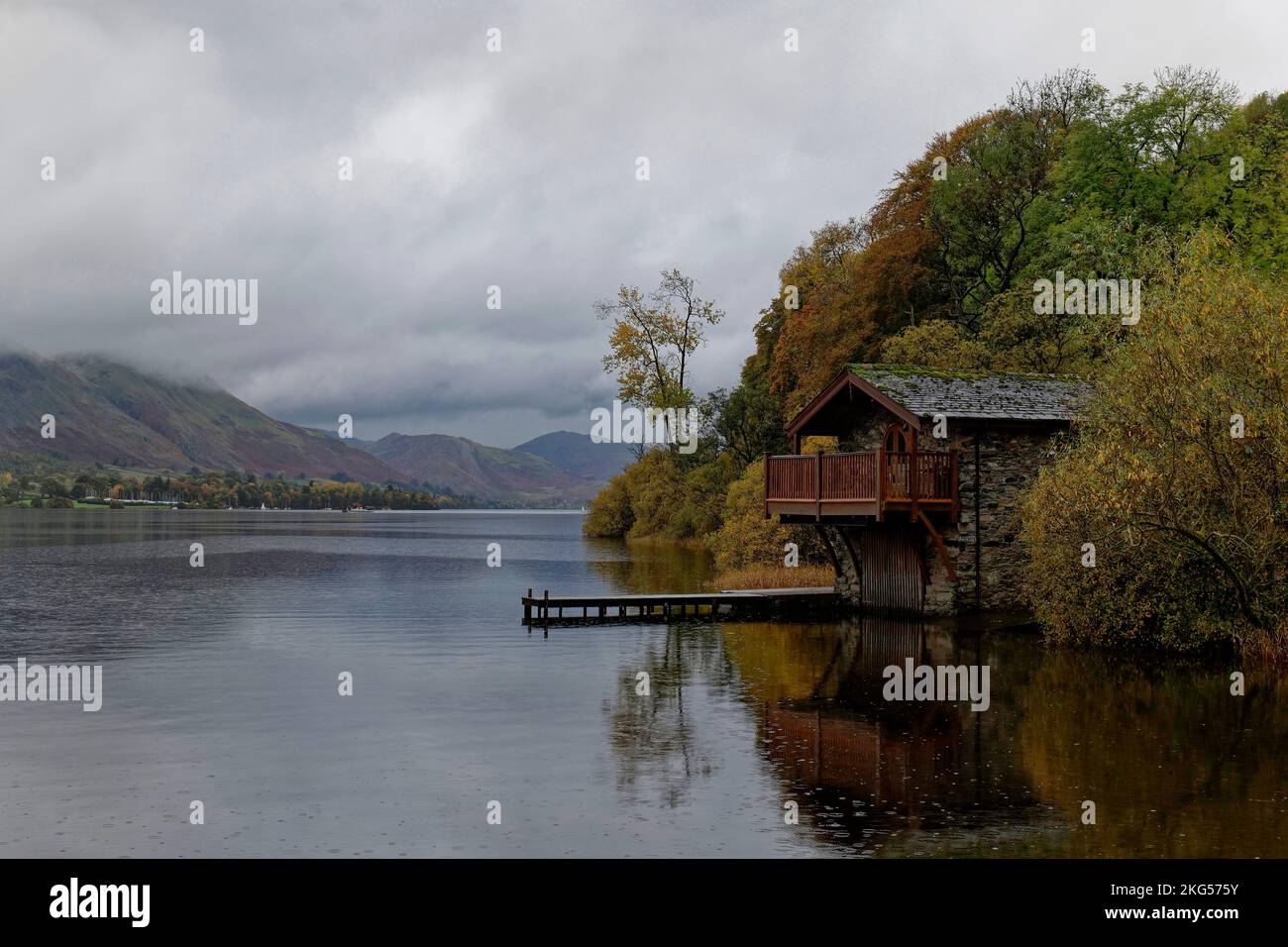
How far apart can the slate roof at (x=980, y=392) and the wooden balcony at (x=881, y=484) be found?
60.0 inches

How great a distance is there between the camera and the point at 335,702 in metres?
25.8

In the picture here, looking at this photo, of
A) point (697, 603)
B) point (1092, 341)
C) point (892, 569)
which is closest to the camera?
point (892, 569)

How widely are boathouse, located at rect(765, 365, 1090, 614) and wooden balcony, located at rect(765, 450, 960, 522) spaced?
0.03 m

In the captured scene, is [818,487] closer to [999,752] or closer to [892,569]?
[892,569]

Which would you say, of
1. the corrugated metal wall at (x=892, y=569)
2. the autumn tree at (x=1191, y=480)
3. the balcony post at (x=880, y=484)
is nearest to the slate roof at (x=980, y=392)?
the balcony post at (x=880, y=484)

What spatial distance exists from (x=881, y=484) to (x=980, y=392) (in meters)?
4.97

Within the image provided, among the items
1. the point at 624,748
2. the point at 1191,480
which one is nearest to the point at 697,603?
the point at 1191,480

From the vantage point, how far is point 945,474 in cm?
3778

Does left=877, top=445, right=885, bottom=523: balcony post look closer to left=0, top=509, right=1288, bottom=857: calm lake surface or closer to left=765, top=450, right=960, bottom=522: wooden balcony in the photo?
left=765, top=450, right=960, bottom=522: wooden balcony

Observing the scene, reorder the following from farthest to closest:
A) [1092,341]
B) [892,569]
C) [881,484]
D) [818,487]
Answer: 1. [1092,341]
2. [892,569]
3. [818,487]
4. [881,484]

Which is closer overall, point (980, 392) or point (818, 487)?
point (980, 392)

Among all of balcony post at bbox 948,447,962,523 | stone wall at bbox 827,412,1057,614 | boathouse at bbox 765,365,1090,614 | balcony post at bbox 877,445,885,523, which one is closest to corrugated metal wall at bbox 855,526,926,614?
boathouse at bbox 765,365,1090,614

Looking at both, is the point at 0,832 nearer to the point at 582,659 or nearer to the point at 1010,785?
the point at 1010,785

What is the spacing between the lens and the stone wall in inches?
1501
